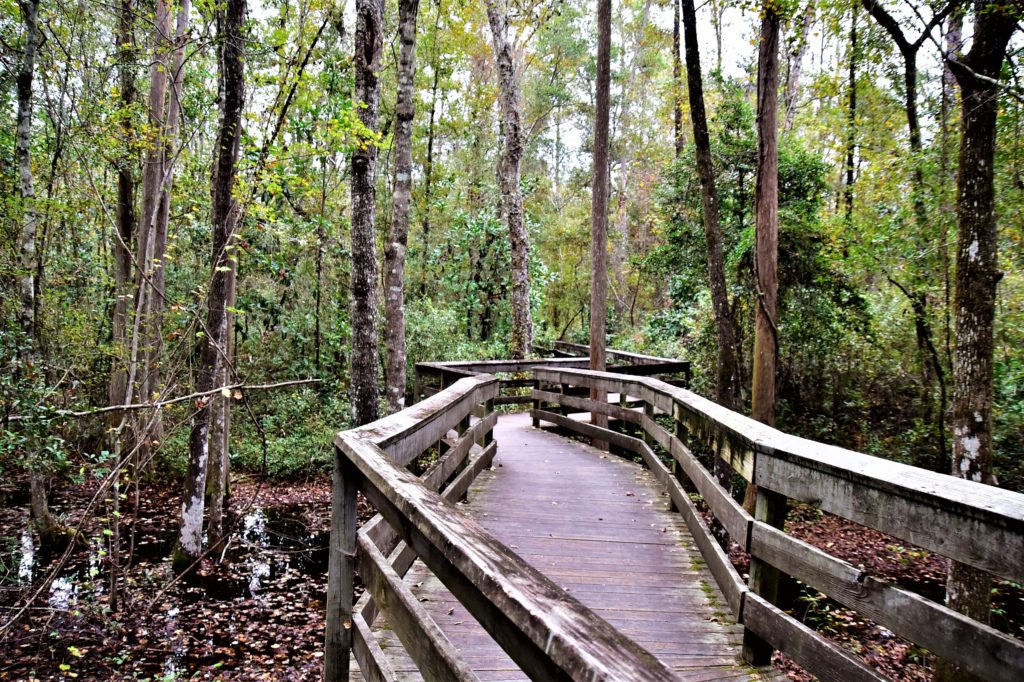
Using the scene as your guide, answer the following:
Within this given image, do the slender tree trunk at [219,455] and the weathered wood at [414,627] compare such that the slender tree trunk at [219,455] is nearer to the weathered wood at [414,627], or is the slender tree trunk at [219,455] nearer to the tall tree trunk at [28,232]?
the tall tree trunk at [28,232]

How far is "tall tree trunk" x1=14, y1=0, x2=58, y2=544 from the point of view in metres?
6.96

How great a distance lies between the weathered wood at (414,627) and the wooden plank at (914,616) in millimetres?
1375

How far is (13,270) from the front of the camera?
813 cm

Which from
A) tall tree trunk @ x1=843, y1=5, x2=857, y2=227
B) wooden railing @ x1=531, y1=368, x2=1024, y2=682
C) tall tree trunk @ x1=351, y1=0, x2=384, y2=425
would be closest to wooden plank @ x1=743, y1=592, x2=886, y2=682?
wooden railing @ x1=531, y1=368, x2=1024, y2=682

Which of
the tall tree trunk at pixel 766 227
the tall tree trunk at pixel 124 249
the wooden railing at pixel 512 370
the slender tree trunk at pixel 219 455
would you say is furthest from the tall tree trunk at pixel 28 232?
the tall tree trunk at pixel 766 227

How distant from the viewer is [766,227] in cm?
830

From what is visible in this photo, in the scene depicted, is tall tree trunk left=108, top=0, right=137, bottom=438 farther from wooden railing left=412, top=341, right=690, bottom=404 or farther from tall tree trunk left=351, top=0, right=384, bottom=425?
wooden railing left=412, top=341, right=690, bottom=404

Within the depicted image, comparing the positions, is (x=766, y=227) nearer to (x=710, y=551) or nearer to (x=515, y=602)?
(x=710, y=551)

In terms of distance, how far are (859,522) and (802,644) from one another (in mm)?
574

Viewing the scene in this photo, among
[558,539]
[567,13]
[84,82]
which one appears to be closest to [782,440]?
[558,539]

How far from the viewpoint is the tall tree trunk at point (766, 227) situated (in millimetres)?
8000

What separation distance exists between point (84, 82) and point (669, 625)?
8755 millimetres

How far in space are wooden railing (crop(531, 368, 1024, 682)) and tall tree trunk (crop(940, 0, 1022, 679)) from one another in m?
3.67

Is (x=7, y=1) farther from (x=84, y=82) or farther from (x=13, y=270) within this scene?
(x=13, y=270)
